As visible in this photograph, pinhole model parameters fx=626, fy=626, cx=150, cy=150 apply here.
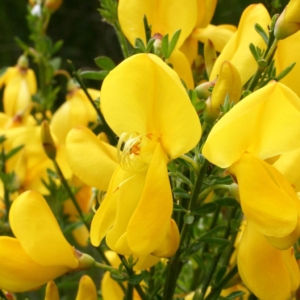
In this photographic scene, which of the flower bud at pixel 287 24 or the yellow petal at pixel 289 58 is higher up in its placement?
the flower bud at pixel 287 24

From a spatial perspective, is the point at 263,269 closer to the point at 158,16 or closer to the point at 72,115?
the point at 158,16

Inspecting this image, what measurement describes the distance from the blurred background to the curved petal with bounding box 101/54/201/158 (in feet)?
5.26

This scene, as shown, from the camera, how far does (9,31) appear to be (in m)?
1.99

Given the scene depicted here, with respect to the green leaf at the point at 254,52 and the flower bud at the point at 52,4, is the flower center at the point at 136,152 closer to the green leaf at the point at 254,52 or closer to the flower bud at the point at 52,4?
the green leaf at the point at 254,52

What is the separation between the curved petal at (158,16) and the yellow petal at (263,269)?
19 centimetres

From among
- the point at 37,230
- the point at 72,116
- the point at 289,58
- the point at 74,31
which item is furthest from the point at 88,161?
the point at 74,31

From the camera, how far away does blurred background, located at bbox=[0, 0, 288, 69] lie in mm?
2012

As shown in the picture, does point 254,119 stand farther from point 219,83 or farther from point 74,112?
point 74,112

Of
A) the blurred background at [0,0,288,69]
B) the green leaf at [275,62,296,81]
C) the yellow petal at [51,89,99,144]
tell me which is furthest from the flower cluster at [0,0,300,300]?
the blurred background at [0,0,288,69]

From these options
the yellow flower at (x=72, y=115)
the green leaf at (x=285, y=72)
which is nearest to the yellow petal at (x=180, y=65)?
the green leaf at (x=285, y=72)

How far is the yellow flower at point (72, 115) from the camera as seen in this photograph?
2.78 ft

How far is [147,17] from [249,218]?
21 cm

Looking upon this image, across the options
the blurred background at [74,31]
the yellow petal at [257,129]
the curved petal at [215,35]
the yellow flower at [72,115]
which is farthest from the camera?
the blurred background at [74,31]

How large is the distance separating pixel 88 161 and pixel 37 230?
2.6 inches
